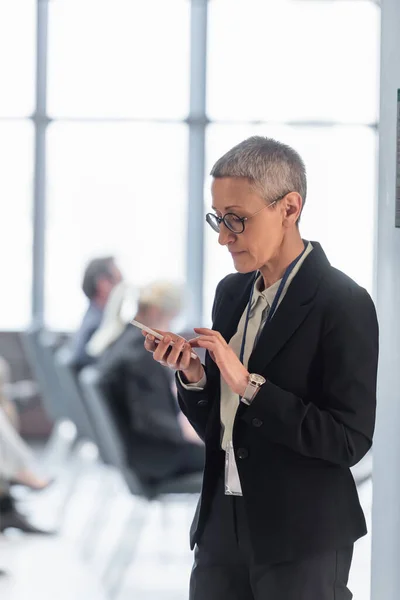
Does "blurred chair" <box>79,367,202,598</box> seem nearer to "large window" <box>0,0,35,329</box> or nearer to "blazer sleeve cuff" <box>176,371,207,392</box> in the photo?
"blazer sleeve cuff" <box>176,371,207,392</box>

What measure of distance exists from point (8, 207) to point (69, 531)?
3.61m

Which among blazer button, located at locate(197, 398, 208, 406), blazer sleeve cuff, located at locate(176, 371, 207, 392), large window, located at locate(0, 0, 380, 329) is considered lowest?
blazer button, located at locate(197, 398, 208, 406)

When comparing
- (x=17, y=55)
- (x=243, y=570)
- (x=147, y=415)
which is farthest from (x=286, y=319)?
(x=17, y=55)

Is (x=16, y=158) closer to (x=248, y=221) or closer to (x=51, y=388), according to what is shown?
(x=51, y=388)

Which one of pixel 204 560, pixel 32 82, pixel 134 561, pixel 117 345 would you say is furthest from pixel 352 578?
pixel 32 82

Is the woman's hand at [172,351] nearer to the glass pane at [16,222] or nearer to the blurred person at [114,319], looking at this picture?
the blurred person at [114,319]

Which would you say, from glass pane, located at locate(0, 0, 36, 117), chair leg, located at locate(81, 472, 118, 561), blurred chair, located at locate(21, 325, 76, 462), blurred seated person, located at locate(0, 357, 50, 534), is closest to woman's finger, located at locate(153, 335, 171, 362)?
chair leg, located at locate(81, 472, 118, 561)

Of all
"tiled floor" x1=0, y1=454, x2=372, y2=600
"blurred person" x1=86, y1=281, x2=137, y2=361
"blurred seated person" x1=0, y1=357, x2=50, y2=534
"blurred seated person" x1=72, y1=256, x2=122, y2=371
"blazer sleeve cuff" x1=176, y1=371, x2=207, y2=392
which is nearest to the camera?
"blazer sleeve cuff" x1=176, y1=371, x2=207, y2=392

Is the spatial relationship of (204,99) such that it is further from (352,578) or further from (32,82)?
(352,578)

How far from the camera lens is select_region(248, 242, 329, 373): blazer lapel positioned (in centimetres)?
150

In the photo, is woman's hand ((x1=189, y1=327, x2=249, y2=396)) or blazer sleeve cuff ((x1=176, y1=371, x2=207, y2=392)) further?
blazer sleeve cuff ((x1=176, y1=371, x2=207, y2=392))

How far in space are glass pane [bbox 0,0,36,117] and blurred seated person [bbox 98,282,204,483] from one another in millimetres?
4382

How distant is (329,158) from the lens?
25.5 feet

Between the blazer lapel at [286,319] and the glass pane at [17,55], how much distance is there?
21.4 ft
